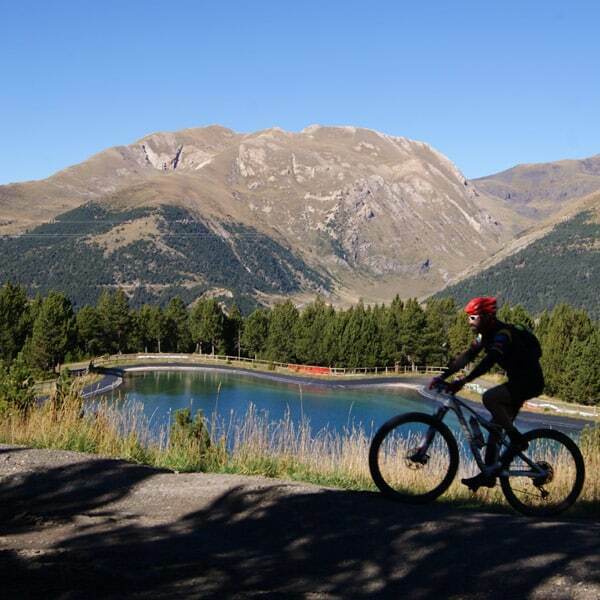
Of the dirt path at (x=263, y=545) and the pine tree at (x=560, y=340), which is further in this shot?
the pine tree at (x=560, y=340)

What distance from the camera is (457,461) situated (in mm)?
6902

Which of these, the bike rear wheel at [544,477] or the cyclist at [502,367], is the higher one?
the cyclist at [502,367]

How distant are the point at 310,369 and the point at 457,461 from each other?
79212 millimetres

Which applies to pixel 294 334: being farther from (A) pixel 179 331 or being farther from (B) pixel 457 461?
(B) pixel 457 461

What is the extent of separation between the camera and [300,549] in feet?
17.3

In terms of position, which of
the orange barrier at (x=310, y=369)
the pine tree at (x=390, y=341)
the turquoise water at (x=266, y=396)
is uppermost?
the pine tree at (x=390, y=341)

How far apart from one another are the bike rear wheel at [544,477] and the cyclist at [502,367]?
0.18 m

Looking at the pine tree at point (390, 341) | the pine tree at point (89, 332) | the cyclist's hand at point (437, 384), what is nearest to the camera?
the cyclist's hand at point (437, 384)

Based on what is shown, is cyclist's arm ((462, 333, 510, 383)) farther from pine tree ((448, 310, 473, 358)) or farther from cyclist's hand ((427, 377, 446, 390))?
pine tree ((448, 310, 473, 358))

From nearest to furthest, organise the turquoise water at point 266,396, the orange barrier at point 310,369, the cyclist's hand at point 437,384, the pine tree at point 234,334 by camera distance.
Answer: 1. the cyclist's hand at point 437,384
2. the turquoise water at point 266,396
3. the orange barrier at point 310,369
4. the pine tree at point 234,334

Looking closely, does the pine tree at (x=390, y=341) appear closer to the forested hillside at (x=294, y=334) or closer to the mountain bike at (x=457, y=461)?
the forested hillside at (x=294, y=334)

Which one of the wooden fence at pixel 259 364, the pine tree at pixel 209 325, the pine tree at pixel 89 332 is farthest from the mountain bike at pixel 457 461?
the pine tree at pixel 209 325

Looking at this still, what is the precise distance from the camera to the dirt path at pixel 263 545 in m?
4.45

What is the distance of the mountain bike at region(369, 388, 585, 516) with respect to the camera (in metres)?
6.79
